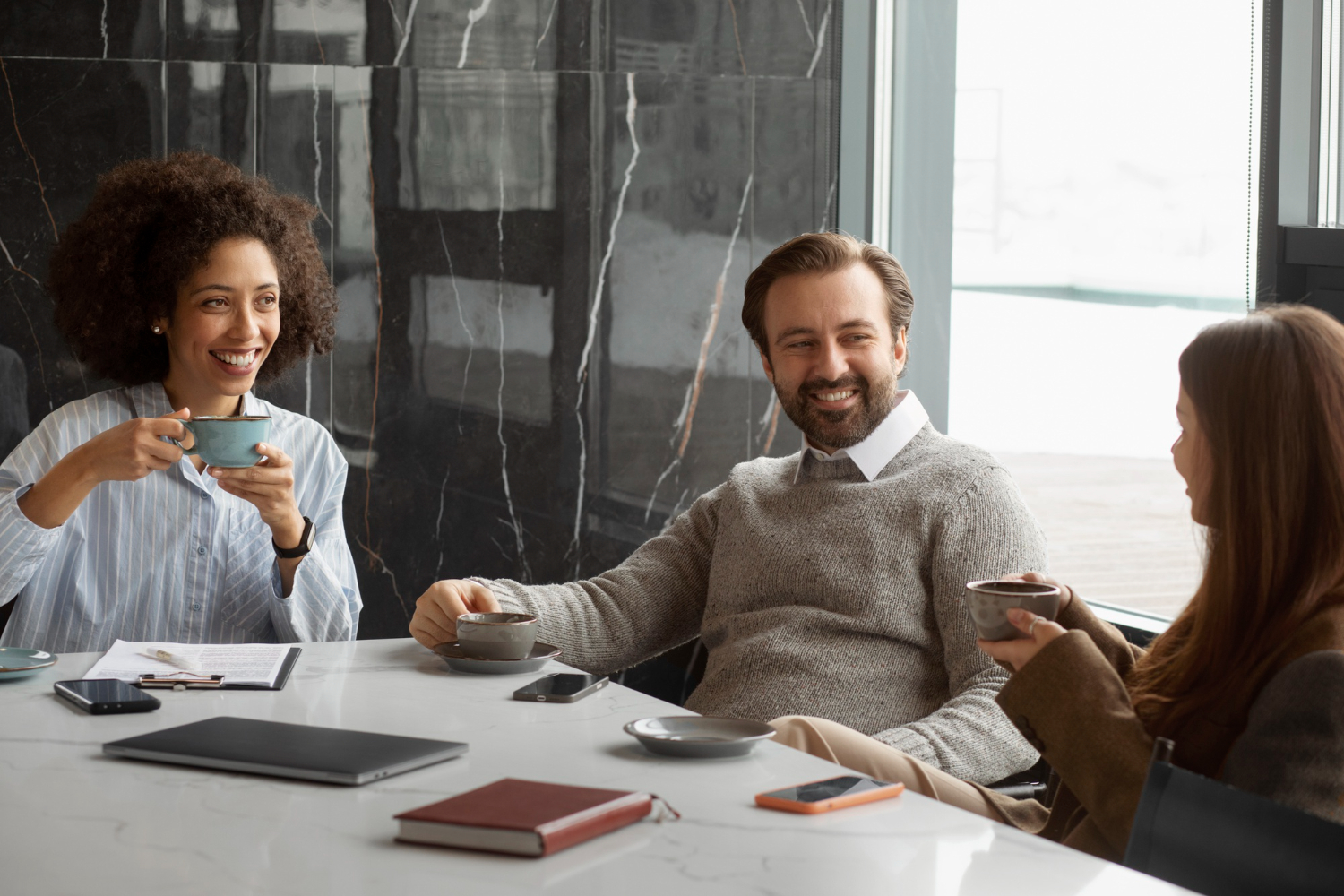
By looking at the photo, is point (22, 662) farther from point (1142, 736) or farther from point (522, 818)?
point (1142, 736)

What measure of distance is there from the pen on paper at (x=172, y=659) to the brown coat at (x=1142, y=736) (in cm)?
101

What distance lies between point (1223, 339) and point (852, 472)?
0.88m

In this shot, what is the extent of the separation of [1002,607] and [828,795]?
0.38 meters

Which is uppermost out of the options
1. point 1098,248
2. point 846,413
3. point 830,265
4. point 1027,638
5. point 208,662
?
point 1098,248

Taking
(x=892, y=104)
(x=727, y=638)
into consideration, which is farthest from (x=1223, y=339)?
(x=892, y=104)

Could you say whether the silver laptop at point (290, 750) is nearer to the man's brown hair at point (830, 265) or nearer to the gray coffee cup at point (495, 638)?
the gray coffee cup at point (495, 638)

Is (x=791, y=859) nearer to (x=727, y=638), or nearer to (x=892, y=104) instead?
(x=727, y=638)

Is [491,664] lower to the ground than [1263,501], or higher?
lower

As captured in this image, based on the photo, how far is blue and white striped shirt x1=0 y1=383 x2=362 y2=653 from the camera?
2.18m

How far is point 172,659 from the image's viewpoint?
1.78m

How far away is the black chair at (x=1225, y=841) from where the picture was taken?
1005mm

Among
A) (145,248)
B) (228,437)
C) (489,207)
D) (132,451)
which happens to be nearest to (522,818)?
Answer: (228,437)

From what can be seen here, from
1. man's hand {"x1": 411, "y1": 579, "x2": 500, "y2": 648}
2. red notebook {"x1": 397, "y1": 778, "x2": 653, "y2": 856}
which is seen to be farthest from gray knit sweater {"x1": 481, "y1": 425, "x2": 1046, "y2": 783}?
red notebook {"x1": 397, "y1": 778, "x2": 653, "y2": 856}

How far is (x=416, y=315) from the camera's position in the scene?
10.7 ft
